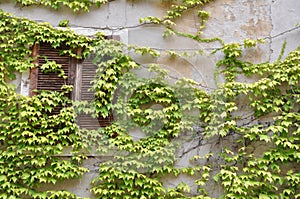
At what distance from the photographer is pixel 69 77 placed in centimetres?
489

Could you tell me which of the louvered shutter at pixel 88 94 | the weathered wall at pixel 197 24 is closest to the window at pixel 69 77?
the louvered shutter at pixel 88 94

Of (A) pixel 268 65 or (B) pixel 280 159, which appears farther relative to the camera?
(A) pixel 268 65

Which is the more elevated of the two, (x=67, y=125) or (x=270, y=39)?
(x=270, y=39)

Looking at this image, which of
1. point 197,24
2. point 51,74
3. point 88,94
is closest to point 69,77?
point 51,74

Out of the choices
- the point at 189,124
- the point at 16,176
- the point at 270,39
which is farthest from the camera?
the point at 270,39

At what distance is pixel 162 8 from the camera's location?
5.26 metres

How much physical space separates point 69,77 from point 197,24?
1896 millimetres

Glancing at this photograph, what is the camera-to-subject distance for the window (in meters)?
4.77

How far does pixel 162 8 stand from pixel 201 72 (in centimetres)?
106

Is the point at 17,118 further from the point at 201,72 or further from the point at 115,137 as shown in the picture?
the point at 201,72

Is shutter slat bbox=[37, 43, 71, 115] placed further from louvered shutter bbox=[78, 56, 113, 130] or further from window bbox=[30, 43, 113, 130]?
louvered shutter bbox=[78, 56, 113, 130]

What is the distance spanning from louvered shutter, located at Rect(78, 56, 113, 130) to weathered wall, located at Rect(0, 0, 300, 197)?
0.48 metres

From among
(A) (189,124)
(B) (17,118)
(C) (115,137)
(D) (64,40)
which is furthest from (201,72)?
(B) (17,118)

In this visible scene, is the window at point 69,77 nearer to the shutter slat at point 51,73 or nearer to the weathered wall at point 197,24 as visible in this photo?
the shutter slat at point 51,73
